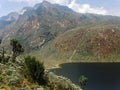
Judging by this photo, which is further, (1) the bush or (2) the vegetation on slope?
(1) the bush

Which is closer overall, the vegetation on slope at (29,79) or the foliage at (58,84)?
the vegetation on slope at (29,79)

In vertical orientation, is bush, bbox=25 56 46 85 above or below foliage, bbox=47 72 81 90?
above

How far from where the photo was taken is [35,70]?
50.2 metres

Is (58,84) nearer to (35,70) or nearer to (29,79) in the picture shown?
(35,70)

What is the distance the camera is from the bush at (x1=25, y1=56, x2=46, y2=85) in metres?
49.3

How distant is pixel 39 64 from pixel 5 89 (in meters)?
13.2

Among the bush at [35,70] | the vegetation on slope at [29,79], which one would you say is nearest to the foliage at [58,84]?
the vegetation on slope at [29,79]

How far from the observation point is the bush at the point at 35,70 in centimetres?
4928

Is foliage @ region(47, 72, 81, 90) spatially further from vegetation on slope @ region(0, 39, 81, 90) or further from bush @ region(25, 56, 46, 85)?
bush @ region(25, 56, 46, 85)

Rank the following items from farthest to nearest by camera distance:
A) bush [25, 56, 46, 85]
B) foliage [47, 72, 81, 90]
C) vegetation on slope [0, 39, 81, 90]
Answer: foliage [47, 72, 81, 90]
bush [25, 56, 46, 85]
vegetation on slope [0, 39, 81, 90]

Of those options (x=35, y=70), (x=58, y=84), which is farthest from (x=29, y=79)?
(x=58, y=84)

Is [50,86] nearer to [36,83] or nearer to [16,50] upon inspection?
[36,83]

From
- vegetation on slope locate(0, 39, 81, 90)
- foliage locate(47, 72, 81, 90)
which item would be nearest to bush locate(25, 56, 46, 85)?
vegetation on slope locate(0, 39, 81, 90)

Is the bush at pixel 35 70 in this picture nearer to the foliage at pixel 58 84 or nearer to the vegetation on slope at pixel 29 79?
the vegetation on slope at pixel 29 79
